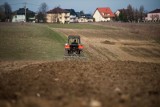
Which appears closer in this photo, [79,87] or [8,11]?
[79,87]

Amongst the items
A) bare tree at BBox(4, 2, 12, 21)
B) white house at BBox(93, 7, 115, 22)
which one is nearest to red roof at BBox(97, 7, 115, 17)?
white house at BBox(93, 7, 115, 22)

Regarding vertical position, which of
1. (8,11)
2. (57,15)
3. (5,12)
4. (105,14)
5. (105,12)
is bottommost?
(57,15)

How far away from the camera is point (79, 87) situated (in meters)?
9.98

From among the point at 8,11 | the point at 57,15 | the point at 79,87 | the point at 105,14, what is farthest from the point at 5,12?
the point at 79,87

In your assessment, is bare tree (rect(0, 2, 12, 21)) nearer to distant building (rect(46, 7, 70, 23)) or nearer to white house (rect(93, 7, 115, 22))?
distant building (rect(46, 7, 70, 23))

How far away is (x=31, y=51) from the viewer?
23531 mm

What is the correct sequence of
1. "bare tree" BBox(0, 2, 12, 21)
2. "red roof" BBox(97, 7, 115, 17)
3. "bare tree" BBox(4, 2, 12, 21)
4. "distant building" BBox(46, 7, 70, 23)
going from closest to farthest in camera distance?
"bare tree" BBox(0, 2, 12, 21) → "bare tree" BBox(4, 2, 12, 21) → "distant building" BBox(46, 7, 70, 23) → "red roof" BBox(97, 7, 115, 17)

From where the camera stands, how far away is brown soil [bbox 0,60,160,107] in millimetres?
7424

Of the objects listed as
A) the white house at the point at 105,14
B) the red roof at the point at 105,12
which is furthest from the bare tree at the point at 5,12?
the red roof at the point at 105,12

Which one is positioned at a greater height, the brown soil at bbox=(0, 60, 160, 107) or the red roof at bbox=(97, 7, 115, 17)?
the red roof at bbox=(97, 7, 115, 17)

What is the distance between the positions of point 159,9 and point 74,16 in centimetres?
5375

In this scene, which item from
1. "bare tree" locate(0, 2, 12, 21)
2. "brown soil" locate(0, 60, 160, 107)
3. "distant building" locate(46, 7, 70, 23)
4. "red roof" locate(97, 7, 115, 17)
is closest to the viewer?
"brown soil" locate(0, 60, 160, 107)

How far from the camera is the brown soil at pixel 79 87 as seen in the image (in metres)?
7.42

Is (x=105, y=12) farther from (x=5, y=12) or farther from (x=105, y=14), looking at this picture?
(x=5, y=12)
